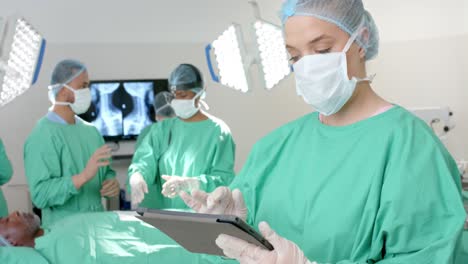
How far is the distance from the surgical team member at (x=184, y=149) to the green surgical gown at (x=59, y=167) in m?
0.25

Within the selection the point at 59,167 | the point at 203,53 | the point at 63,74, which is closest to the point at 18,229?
the point at 59,167

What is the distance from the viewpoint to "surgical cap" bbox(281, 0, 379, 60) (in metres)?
1.28

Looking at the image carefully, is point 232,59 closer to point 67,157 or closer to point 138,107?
point 67,157

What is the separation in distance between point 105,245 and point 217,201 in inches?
43.5

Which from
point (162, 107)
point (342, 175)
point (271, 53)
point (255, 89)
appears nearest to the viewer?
point (342, 175)

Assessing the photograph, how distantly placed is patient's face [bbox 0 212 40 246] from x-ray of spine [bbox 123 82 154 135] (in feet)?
6.91

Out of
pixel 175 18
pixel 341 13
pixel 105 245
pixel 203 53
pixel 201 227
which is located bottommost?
pixel 105 245

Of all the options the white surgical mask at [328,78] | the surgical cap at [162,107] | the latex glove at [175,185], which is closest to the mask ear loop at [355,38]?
the white surgical mask at [328,78]

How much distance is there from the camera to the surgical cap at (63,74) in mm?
2859

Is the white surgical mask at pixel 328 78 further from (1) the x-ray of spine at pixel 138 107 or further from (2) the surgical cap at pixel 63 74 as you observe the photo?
(1) the x-ray of spine at pixel 138 107

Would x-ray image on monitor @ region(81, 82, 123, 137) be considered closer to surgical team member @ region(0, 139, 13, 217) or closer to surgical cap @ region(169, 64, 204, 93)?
surgical team member @ region(0, 139, 13, 217)

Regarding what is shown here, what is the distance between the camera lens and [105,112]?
4.58 meters

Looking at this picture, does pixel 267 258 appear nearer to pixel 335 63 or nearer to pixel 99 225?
pixel 335 63

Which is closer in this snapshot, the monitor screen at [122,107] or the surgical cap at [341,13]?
the surgical cap at [341,13]
